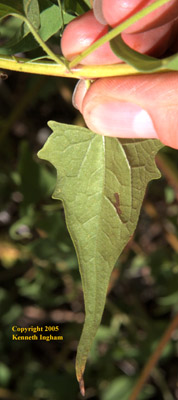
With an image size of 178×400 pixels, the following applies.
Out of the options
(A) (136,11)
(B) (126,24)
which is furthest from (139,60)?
(A) (136,11)

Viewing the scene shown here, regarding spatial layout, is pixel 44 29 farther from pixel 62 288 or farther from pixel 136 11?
pixel 62 288

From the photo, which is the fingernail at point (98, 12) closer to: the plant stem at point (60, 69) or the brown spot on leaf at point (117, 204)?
the plant stem at point (60, 69)

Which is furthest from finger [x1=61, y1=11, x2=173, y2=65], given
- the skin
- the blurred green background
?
the blurred green background

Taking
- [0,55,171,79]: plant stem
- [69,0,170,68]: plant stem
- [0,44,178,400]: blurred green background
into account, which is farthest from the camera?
[0,44,178,400]: blurred green background

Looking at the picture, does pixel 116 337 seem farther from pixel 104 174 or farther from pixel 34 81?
pixel 104 174

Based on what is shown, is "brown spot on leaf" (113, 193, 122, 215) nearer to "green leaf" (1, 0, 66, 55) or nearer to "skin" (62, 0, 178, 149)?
"skin" (62, 0, 178, 149)

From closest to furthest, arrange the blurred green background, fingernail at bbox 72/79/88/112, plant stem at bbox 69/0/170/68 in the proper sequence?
plant stem at bbox 69/0/170/68, fingernail at bbox 72/79/88/112, the blurred green background

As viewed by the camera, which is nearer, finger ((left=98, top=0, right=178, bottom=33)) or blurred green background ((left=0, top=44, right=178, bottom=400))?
finger ((left=98, top=0, right=178, bottom=33))
